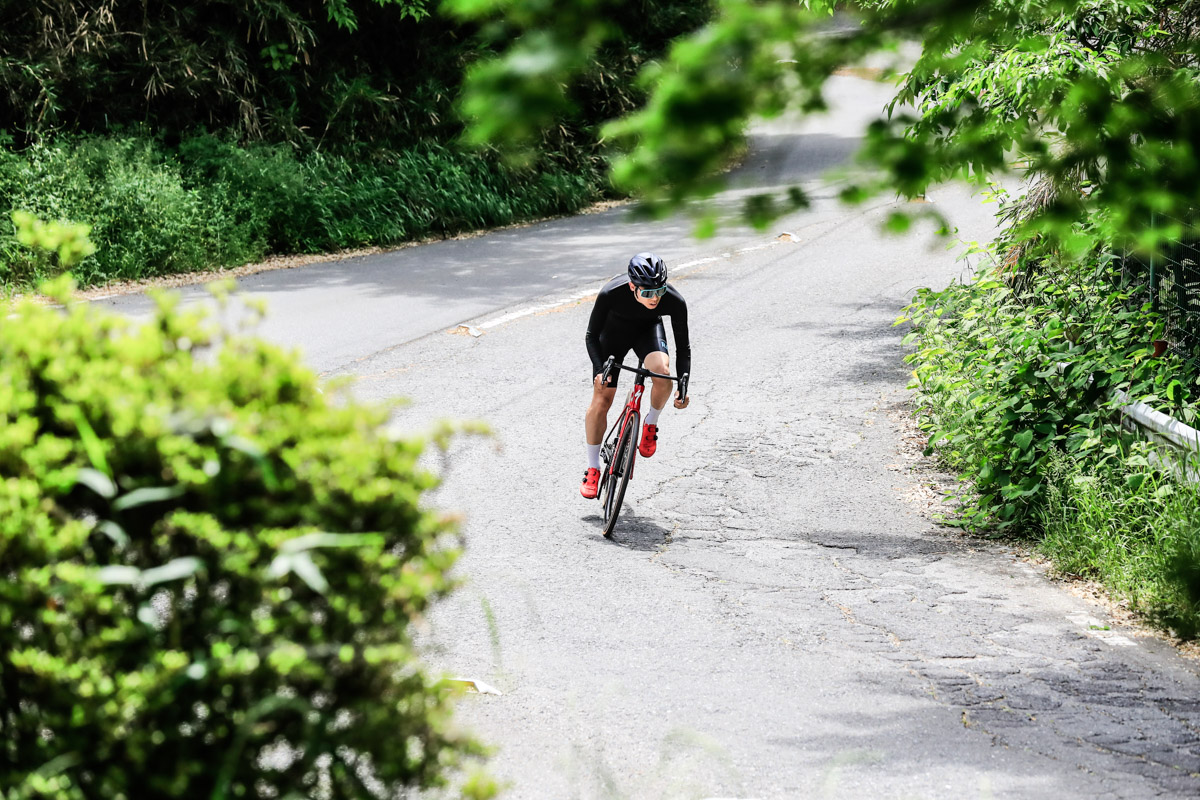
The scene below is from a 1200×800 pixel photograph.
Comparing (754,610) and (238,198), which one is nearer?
(754,610)

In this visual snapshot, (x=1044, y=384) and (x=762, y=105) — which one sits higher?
(x=762, y=105)

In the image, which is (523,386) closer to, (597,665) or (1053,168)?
(597,665)

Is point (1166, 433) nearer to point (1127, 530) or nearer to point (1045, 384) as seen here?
point (1127, 530)

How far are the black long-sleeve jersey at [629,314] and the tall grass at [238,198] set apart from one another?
8854mm

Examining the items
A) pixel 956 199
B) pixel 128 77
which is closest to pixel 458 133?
pixel 128 77

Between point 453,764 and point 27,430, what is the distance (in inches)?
43.5

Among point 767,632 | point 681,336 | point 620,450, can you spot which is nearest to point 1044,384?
point 681,336

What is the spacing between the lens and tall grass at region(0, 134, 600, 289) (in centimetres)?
1697

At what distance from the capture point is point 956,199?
75.2 ft

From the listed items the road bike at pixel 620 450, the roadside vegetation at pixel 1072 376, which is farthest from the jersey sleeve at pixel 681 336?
the roadside vegetation at pixel 1072 376

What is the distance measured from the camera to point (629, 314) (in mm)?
8320

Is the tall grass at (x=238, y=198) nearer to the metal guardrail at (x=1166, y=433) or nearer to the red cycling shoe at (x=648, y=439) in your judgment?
the red cycling shoe at (x=648, y=439)

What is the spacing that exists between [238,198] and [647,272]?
12.9 metres

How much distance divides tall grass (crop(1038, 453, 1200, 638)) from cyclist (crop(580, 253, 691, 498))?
2470mm
